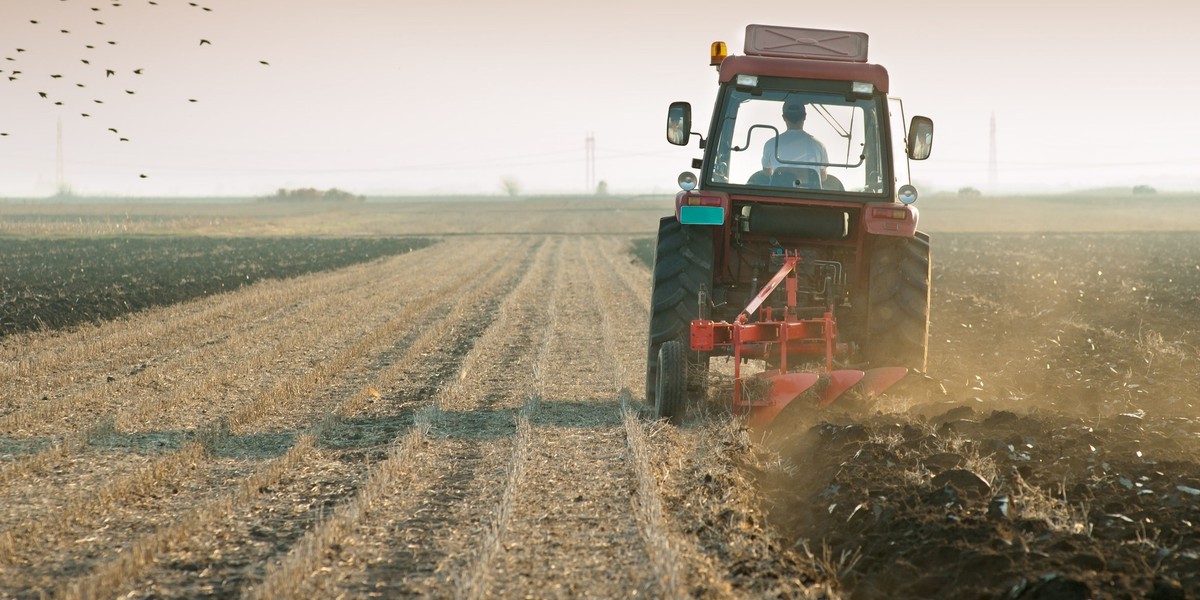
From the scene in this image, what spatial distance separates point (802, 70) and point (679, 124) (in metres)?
0.98

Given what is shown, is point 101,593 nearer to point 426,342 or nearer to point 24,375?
point 24,375

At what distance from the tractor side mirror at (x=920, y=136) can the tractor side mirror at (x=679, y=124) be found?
1.64 meters

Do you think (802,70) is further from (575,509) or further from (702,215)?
(575,509)

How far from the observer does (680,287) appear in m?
7.75

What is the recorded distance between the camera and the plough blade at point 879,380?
7.30 meters

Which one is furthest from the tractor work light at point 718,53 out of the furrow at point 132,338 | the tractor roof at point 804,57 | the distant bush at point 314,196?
the distant bush at point 314,196

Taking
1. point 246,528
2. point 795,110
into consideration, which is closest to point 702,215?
point 795,110

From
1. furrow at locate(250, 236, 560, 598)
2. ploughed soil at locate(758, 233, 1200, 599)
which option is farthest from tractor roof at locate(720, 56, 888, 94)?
furrow at locate(250, 236, 560, 598)

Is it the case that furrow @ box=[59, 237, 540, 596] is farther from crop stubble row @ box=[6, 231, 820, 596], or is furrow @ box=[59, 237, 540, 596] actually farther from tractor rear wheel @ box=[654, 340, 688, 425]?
tractor rear wheel @ box=[654, 340, 688, 425]

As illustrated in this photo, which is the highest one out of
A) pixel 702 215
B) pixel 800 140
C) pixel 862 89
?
pixel 862 89

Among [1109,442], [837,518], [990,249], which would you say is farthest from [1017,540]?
[990,249]

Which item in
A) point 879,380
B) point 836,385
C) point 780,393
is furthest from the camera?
point 879,380

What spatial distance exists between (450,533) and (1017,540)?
2.45 m

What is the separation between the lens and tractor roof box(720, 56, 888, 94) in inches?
301
